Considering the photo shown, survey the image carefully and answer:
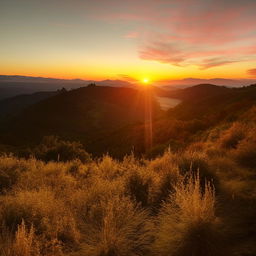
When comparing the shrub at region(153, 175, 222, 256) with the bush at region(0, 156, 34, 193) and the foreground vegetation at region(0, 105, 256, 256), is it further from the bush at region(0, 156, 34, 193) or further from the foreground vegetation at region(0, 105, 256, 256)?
the bush at region(0, 156, 34, 193)

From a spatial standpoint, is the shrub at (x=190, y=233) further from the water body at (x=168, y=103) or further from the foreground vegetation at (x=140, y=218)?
the water body at (x=168, y=103)

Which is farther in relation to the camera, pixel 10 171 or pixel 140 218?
pixel 10 171

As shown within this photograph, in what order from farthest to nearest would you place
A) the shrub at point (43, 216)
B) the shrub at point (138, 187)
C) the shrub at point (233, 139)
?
1. the shrub at point (233, 139)
2. the shrub at point (138, 187)
3. the shrub at point (43, 216)

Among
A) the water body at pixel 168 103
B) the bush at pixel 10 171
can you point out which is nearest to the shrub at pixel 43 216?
the bush at pixel 10 171

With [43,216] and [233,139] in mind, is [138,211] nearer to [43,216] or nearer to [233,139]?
[43,216]

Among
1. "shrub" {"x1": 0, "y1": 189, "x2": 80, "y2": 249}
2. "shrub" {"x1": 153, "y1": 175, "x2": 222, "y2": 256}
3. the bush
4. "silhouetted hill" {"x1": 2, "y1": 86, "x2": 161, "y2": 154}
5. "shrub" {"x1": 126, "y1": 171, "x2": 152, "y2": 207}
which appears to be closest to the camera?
"shrub" {"x1": 153, "y1": 175, "x2": 222, "y2": 256}

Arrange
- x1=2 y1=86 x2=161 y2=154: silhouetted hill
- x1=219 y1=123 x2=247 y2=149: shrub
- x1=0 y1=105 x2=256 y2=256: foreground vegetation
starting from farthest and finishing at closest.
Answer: x1=2 y1=86 x2=161 y2=154: silhouetted hill, x1=219 y1=123 x2=247 y2=149: shrub, x1=0 y1=105 x2=256 y2=256: foreground vegetation

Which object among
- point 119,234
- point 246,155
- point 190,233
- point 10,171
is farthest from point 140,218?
point 10,171

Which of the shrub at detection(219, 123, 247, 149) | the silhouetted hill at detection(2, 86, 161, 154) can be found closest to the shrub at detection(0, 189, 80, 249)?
the shrub at detection(219, 123, 247, 149)

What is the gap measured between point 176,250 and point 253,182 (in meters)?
3.36

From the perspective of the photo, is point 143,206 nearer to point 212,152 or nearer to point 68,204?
point 68,204

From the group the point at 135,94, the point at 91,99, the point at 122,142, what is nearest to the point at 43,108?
the point at 91,99

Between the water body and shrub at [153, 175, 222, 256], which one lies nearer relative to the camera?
shrub at [153, 175, 222, 256]

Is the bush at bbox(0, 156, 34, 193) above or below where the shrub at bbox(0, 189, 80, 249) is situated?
below
